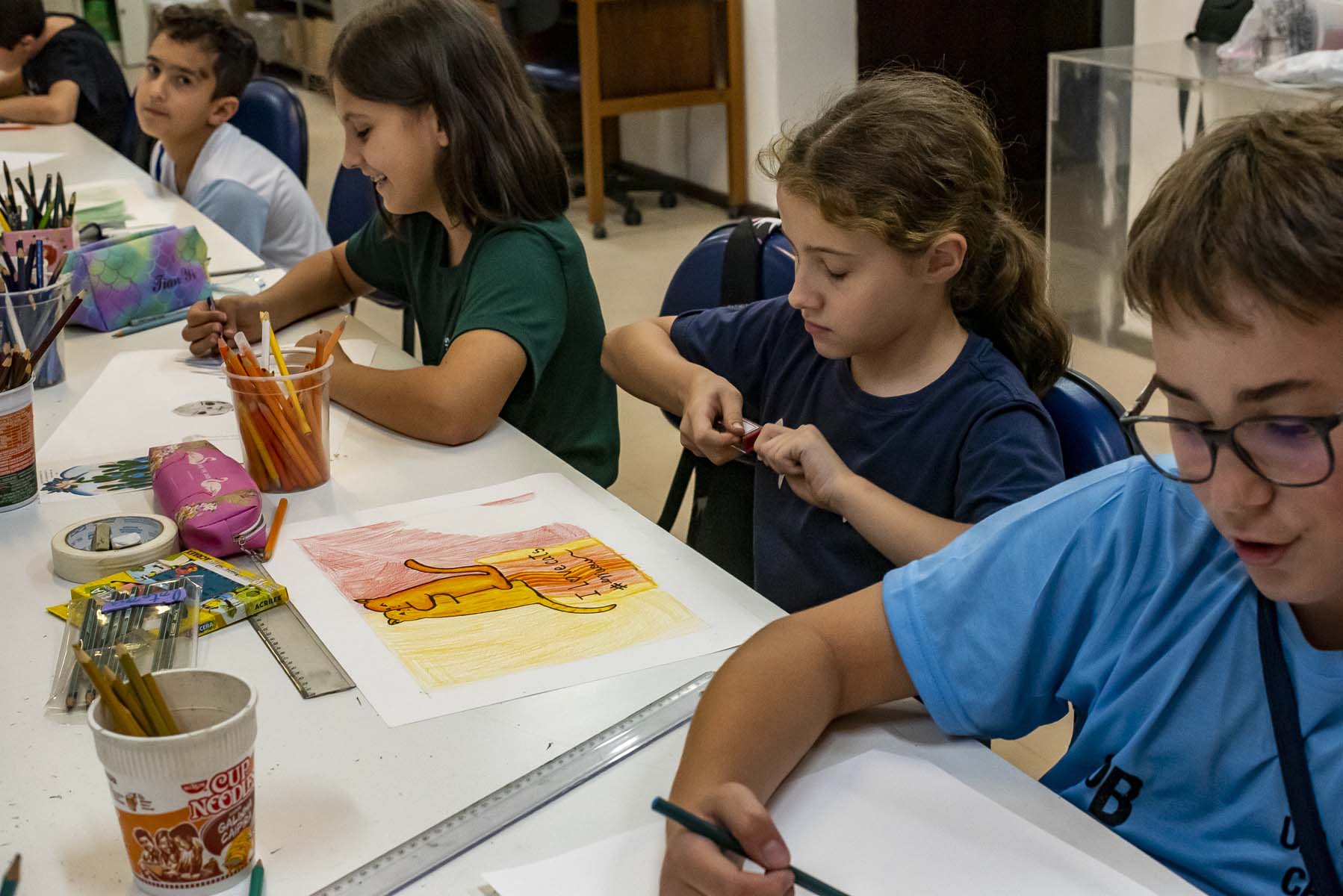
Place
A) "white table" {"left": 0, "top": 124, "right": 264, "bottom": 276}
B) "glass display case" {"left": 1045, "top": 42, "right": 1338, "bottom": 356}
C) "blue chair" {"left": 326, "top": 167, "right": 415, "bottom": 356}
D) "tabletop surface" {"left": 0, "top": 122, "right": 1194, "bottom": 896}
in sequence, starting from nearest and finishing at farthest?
1. "tabletop surface" {"left": 0, "top": 122, "right": 1194, "bottom": 896}
2. "white table" {"left": 0, "top": 124, "right": 264, "bottom": 276}
3. "blue chair" {"left": 326, "top": 167, "right": 415, "bottom": 356}
4. "glass display case" {"left": 1045, "top": 42, "right": 1338, "bottom": 356}

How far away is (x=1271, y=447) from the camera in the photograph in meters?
0.68

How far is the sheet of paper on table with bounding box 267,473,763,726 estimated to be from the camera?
0.97m

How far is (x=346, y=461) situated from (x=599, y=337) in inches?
18.7

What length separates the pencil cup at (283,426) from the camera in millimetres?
1277

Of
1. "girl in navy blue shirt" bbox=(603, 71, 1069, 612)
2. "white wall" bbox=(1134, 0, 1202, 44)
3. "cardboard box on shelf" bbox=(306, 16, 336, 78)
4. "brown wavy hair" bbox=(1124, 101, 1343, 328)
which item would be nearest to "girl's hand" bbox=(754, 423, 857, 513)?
"girl in navy blue shirt" bbox=(603, 71, 1069, 612)

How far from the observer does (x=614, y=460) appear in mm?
1831

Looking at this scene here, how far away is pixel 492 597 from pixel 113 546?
32 cm

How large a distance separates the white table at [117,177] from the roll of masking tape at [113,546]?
36.1 inches

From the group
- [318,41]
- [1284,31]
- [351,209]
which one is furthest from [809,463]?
[318,41]

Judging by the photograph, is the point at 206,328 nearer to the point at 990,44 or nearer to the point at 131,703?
the point at 131,703

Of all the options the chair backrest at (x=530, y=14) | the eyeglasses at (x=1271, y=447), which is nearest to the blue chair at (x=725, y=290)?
the eyeglasses at (x=1271, y=447)

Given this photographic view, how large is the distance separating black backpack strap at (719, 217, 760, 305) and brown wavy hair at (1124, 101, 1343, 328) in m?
0.86

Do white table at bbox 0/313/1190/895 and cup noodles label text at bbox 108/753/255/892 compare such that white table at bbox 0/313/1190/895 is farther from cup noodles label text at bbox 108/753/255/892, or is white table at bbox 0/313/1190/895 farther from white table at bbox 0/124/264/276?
white table at bbox 0/124/264/276

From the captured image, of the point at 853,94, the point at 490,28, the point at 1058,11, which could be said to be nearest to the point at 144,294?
the point at 490,28
